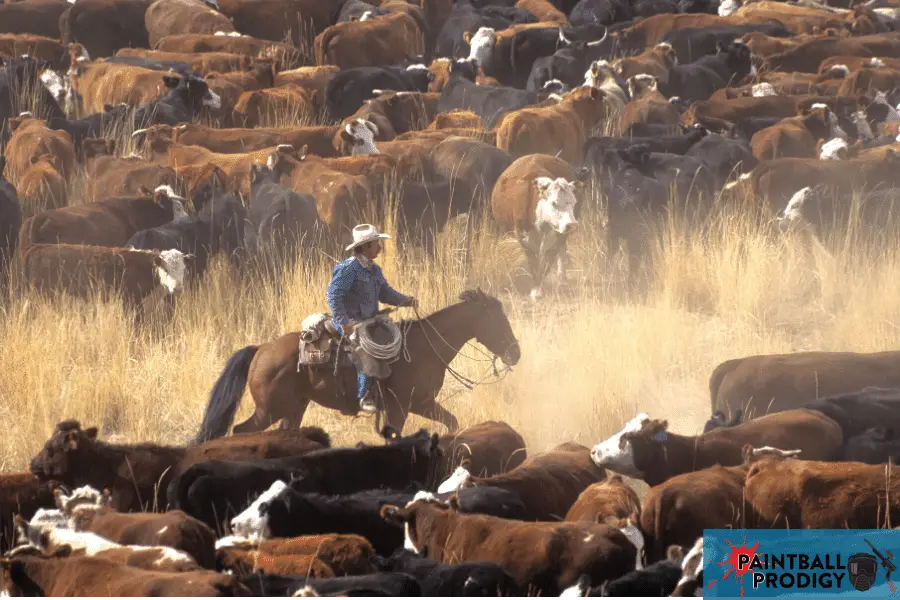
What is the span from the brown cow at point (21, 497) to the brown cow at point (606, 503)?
278 centimetres

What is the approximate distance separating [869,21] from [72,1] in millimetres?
14264

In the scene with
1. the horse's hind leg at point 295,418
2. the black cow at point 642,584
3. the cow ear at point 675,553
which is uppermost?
the black cow at point 642,584

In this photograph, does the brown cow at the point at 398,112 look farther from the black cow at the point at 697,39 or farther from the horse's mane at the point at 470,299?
the horse's mane at the point at 470,299

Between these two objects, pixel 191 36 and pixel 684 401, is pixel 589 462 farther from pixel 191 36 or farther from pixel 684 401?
pixel 191 36

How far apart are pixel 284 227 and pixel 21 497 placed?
19.0ft

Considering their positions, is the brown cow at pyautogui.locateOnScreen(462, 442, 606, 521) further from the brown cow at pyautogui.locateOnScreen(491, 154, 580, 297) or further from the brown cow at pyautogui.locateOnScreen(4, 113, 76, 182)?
the brown cow at pyautogui.locateOnScreen(4, 113, 76, 182)

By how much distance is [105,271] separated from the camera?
11594 mm

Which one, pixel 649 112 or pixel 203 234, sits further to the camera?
pixel 649 112

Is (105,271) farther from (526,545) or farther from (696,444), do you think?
(526,545)

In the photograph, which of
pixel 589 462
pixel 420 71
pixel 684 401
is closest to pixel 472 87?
pixel 420 71

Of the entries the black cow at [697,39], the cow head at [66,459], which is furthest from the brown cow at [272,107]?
the cow head at [66,459]

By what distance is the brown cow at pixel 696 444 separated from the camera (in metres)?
7.70

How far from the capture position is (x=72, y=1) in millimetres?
25672

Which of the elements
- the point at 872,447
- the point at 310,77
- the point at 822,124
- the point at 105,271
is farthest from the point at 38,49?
the point at 872,447
